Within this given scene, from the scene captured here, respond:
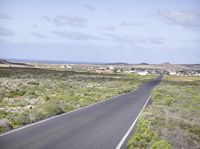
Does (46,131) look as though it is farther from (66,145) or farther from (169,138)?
(169,138)

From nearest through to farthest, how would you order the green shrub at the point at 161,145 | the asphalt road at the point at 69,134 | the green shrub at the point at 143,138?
the asphalt road at the point at 69,134, the green shrub at the point at 161,145, the green shrub at the point at 143,138

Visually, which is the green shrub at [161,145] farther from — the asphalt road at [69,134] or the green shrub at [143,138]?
the asphalt road at [69,134]

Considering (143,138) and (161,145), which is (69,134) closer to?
(143,138)

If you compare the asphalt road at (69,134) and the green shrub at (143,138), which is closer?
the asphalt road at (69,134)

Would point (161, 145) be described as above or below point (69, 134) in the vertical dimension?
above

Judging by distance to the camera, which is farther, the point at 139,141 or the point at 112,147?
the point at 139,141

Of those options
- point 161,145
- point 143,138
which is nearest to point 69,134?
point 143,138

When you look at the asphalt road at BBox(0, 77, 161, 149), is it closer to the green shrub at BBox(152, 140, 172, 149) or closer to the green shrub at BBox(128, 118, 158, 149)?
the green shrub at BBox(128, 118, 158, 149)

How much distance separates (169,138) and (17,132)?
20.7ft

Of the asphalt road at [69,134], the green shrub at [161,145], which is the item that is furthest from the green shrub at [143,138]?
the asphalt road at [69,134]

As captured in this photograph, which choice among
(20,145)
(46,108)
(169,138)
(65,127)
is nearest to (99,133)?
(65,127)

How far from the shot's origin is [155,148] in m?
13.1

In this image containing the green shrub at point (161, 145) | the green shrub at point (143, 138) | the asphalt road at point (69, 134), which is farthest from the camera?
the green shrub at point (143, 138)

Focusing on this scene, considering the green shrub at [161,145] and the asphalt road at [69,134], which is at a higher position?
the green shrub at [161,145]
